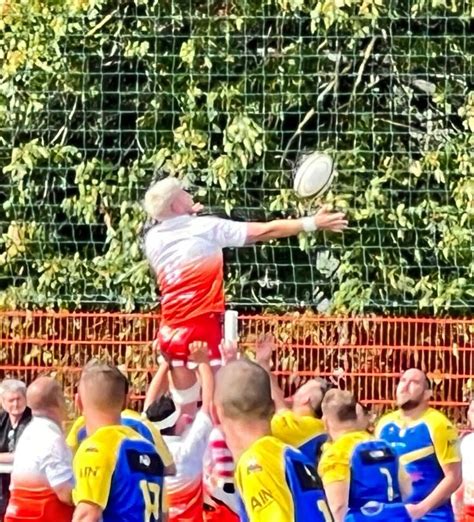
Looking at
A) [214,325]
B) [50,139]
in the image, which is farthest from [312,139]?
[214,325]

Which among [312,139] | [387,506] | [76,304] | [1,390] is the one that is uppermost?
[312,139]

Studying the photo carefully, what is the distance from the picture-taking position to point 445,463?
10.4 meters

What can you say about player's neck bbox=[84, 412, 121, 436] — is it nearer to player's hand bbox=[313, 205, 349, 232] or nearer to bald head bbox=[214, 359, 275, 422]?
bald head bbox=[214, 359, 275, 422]

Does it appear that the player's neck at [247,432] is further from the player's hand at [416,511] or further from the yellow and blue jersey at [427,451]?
the yellow and blue jersey at [427,451]

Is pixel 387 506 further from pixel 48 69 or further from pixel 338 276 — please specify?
pixel 48 69

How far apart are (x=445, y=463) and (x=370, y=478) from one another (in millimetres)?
1898

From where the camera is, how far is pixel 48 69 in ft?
49.5

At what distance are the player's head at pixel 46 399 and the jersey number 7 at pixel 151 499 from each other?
185 cm

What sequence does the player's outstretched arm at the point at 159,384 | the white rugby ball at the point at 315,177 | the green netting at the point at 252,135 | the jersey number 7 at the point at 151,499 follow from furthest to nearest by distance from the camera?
the green netting at the point at 252,135 < the white rugby ball at the point at 315,177 < the player's outstretched arm at the point at 159,384 < the jersey number 7 at the point at 151,499

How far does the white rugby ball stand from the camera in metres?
12.9

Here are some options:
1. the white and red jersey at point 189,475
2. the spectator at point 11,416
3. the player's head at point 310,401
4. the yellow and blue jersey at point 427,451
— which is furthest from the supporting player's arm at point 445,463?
the spectator at point 11,416

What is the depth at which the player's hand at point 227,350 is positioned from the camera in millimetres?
11710

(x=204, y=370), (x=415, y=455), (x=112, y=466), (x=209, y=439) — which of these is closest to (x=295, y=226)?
(x=204, y=370)

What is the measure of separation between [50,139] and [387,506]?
23.9ft
